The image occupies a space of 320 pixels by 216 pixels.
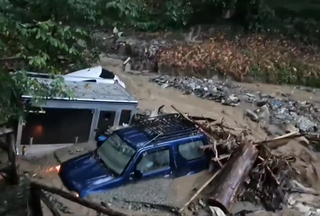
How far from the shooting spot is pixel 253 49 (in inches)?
632

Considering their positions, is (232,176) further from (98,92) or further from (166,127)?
(98,92)

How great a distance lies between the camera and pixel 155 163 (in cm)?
749

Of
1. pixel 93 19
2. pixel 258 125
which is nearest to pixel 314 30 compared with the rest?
pixel 258 125

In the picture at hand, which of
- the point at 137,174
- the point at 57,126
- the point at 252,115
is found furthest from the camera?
the point at 252,115

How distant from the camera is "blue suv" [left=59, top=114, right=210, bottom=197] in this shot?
7.30m

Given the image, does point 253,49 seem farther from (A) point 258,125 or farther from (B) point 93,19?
(B) point 93,19

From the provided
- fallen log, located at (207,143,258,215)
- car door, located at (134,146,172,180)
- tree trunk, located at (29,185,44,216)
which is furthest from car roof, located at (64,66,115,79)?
tree trunk, located at (29,185,44,216)

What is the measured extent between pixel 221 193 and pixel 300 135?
2.83 metres

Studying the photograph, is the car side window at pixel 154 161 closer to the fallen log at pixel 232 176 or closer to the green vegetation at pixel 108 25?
the fallen log at pixel 232 176

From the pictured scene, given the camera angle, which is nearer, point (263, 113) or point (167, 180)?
point (167, 180)

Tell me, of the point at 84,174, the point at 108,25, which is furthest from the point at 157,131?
the point at 108,25

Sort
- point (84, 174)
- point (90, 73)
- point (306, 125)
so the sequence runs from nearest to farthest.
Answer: point (84, 174), point (90, 73), point (306, 125)

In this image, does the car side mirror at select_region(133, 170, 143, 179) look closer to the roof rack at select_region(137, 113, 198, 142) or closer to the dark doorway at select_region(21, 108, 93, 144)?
the roof rack at select_region(137, 113, 198, 142)

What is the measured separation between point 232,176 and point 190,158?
70cm
